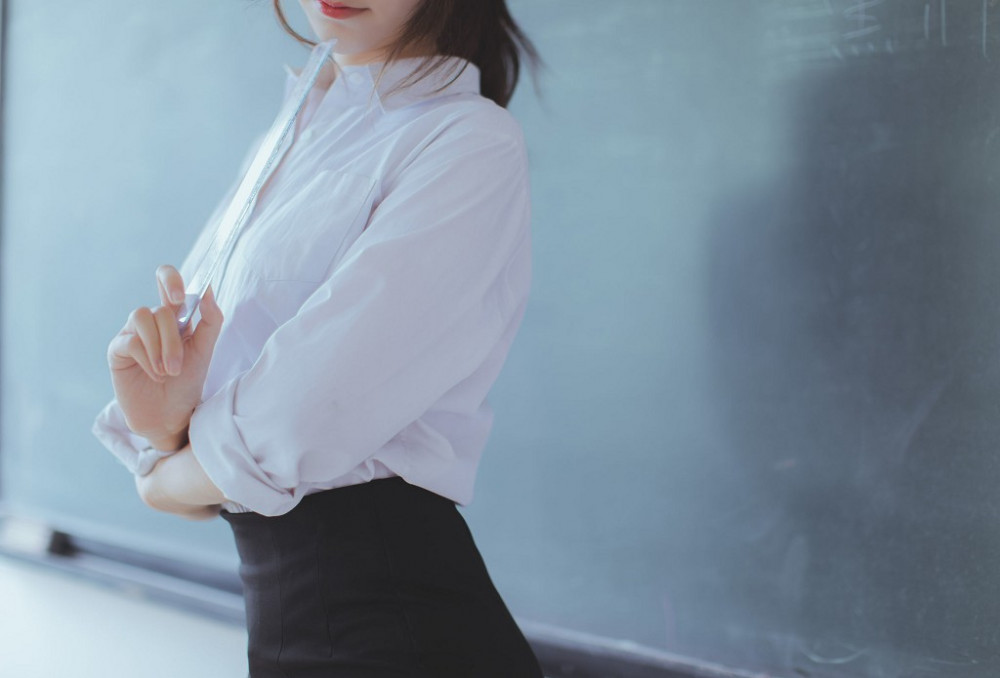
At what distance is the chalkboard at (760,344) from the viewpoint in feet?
3.31

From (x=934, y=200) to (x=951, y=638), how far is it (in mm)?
533

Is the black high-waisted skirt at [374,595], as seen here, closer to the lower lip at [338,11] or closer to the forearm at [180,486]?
the forearm at [180,486]

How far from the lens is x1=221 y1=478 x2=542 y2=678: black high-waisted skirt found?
2.13 ft

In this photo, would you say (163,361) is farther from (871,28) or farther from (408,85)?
(871,28)

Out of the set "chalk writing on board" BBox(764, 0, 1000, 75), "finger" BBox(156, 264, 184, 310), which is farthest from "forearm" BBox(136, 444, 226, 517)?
"chalk writing on board" BBox(764, 0, 1000, 75)

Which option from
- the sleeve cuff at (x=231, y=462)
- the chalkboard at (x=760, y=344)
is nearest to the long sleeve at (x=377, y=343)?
the sleeve cuff at (x=231, y=462)

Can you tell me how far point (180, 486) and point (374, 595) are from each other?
189 mm

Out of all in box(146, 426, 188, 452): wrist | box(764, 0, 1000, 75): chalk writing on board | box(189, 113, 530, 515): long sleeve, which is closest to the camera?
box(189, 113, 530, 515): long sleeve

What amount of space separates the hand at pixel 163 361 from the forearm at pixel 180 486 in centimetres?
3

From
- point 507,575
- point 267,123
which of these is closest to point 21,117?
point 267,123

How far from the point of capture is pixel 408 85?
77 cm

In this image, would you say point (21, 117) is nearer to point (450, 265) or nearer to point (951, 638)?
point (450, 265)

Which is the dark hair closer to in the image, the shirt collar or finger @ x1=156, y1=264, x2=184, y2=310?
the shirt collar

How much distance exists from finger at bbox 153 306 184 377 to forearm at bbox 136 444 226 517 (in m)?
0.09
